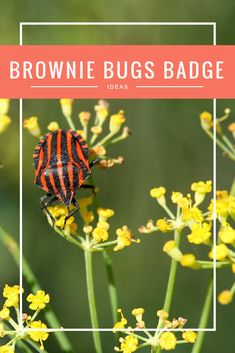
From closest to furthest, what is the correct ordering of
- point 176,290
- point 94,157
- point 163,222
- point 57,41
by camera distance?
1. point 163,222
2. point 94,157
3. point 57,41
4. point 176,290

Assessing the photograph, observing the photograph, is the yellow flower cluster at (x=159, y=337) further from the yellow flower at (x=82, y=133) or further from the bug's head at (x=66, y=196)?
the yellow flower at (x=82, y=133)

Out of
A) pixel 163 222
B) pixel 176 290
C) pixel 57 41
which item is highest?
pixel 57 41

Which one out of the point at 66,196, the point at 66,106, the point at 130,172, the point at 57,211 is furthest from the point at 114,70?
the point at 130,172

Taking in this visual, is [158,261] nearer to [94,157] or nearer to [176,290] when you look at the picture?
[176,290]

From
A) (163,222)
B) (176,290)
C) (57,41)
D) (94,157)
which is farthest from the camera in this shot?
(176,290)

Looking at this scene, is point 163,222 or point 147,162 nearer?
point 163,222

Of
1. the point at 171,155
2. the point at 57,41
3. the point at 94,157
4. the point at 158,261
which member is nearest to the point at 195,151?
the point at 171,155

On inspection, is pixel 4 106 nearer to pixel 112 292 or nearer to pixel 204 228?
pixel 112 292
